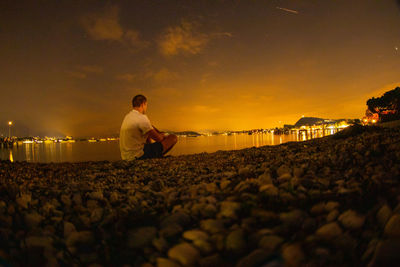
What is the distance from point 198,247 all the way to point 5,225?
2.11 meters

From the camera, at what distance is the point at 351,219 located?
1539mm

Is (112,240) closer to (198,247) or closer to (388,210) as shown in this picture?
(198,247)

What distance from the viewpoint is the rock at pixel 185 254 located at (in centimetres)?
A: 140

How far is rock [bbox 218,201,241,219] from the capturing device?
188cm

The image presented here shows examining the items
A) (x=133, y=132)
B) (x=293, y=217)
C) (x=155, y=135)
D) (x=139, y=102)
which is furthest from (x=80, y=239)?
(x=139, y=102)

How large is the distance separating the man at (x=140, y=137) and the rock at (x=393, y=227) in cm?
590

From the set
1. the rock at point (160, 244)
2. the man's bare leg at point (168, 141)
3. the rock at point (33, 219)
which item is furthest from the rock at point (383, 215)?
the man's bare leg at point (168, 141)

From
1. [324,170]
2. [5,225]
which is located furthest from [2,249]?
[324,170]

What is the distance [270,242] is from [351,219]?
25.5 inches

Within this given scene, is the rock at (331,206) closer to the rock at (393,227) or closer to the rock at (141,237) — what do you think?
the rock at (393,227)

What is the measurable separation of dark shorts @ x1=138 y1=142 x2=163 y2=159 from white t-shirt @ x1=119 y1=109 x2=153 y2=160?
14.2 inches

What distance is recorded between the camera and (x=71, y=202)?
2811mm

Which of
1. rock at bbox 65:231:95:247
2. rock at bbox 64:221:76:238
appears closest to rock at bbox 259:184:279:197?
rock at bbox 65:231:95:247

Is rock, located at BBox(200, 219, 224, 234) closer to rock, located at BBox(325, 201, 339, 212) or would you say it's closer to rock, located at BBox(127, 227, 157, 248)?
rock, located at BBox(127, 227, 157, 248)
